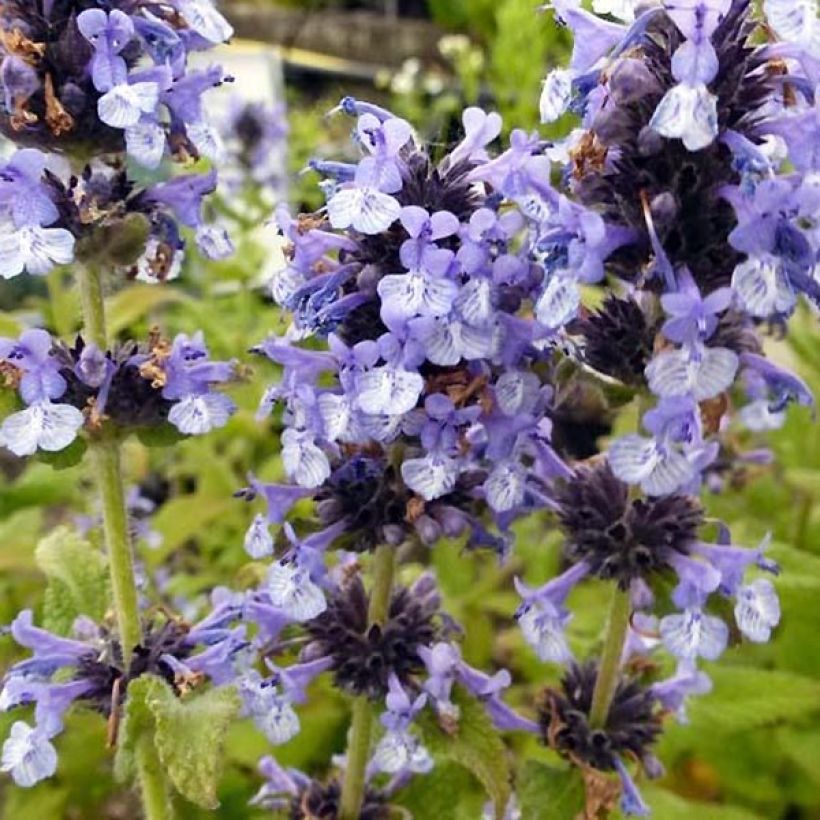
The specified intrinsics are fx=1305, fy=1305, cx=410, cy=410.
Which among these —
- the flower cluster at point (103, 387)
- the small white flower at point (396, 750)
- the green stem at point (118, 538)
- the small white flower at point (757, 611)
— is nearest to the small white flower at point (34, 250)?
the flower cluster at point (103, 387)

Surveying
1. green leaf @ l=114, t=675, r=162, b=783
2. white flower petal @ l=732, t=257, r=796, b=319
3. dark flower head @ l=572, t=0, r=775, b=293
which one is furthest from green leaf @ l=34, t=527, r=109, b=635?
white flower petal @ l=732, t=257, r=796, b=319

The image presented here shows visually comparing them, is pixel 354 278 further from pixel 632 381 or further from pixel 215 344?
pixel 215 344

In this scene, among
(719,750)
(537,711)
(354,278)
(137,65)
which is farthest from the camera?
(719,750)

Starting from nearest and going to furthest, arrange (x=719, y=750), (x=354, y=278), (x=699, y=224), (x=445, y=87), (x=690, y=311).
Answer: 1. (x=690, y=311)
2. (x=699, y=224)
3. (x=354, y=278)
4. (x=719, y=750)
5. (x=445, y=87)

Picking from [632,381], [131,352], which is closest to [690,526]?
[632,381]

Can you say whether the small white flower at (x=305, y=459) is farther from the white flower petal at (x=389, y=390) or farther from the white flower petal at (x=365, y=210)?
the white flower petal at (x=365, y=210)

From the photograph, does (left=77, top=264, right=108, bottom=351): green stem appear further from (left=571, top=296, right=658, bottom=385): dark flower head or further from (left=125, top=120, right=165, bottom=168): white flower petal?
(left=571, top=296, right=658, bottom=385): dark flower head

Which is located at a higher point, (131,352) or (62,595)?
(131,352)
